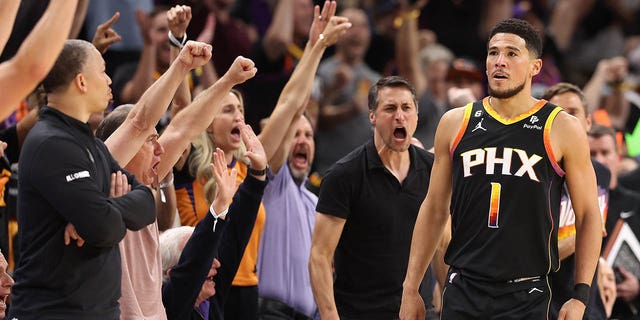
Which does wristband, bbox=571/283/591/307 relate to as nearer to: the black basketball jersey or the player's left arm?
the player's left arm

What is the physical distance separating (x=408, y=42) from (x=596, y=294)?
398cm

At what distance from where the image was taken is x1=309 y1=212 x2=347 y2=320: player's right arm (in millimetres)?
6027

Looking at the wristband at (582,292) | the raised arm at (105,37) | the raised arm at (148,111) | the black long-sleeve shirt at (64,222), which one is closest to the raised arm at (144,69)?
the raised arm at (105,37)

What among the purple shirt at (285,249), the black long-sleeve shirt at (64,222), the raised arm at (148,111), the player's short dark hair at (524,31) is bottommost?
the purple shirt at (285,249)

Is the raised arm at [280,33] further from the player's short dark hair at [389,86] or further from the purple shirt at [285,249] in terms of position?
the player's short dark hair at [389,86]

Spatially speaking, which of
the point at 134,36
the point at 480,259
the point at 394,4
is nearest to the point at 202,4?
the point at 134,36

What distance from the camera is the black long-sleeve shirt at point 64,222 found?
13.6ft

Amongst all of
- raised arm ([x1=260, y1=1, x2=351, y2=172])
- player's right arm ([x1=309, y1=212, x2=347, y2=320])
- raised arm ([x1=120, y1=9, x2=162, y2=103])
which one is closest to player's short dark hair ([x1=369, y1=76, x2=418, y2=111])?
raised arm ([x1=260, y1=1, x2=351, y2=172])

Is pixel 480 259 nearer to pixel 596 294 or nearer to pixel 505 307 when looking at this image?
pixel 505 307

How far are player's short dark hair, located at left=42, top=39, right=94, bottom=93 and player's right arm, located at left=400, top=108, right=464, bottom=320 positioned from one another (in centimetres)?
180

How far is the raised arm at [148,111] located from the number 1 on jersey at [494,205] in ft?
4.88

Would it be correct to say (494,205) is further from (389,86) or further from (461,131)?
(389,86)

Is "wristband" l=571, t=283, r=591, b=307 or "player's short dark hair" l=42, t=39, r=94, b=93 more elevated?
"player's short dark hair" l=42, t=39, r=94, b=93

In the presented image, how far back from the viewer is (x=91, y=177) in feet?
13.9
